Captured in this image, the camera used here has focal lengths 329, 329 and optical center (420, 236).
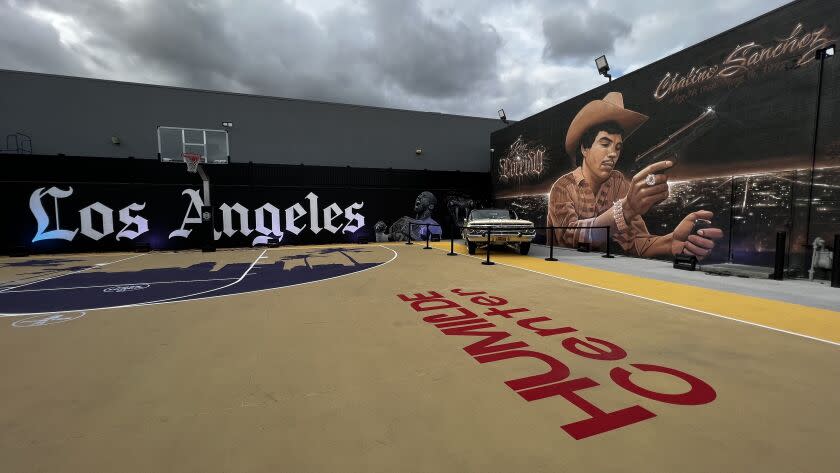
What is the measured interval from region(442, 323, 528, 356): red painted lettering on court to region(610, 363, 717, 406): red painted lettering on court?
949 millimetres

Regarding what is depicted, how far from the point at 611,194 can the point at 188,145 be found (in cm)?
1800

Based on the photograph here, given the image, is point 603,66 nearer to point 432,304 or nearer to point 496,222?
point 496,222

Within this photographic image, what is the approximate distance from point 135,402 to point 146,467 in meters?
0.95

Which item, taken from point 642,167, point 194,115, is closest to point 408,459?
point 642,167

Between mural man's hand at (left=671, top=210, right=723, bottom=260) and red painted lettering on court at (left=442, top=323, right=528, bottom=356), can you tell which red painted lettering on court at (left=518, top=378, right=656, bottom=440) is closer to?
red painted lettering on court at (left=442, top=323, right=528, bottom=356)

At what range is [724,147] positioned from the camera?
8.52 metres

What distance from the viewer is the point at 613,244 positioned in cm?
1170

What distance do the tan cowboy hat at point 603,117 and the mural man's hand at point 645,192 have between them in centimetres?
157

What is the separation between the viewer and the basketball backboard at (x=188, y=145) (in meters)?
15.0

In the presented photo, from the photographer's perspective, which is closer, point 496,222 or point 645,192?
point 645,192

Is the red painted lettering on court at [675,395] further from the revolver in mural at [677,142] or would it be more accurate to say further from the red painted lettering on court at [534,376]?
the revolver in mural at [677,142]

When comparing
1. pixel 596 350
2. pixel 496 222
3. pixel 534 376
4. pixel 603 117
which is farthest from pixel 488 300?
pixel 603 117

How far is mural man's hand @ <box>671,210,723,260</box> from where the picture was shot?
28.7ft

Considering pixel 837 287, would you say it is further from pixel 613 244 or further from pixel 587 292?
pixel 613 244
